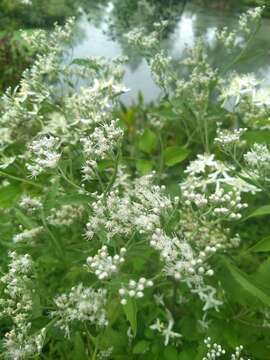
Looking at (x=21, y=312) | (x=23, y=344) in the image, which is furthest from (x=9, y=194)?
(x=23, y=344)

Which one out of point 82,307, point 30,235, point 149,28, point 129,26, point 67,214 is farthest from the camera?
point 129,26

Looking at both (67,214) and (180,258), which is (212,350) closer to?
(180,258)

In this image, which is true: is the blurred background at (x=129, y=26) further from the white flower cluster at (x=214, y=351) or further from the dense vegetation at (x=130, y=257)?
the white flower cluster at (x=214, y=351)

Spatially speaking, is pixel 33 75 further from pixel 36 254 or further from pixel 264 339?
pixel 264 339

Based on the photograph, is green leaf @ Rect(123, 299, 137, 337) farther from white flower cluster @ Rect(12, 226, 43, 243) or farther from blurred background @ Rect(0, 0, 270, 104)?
blurred background @ Rect(0, 0, 270, 104)

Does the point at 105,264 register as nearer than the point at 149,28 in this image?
Yes

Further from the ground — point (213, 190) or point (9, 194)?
point (213, 190)

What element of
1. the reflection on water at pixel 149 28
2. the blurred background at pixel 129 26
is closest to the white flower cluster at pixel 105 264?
the blurred background at pixel 129 26

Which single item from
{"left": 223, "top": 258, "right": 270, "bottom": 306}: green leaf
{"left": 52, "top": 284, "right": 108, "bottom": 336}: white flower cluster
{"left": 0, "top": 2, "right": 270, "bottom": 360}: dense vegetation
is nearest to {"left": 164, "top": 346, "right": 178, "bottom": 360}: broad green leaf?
{"left": 0, "top": 2, "right": 270, "bottom": 360}: dense vegetation

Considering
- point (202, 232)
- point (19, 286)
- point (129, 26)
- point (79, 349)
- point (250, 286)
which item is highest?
point (250, 286)
